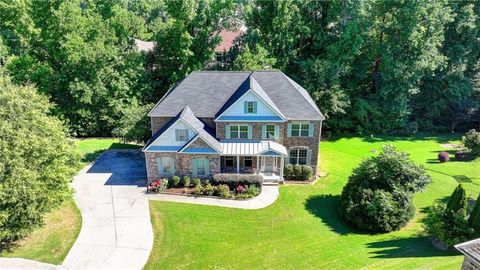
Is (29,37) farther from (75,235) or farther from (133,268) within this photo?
(133,268)

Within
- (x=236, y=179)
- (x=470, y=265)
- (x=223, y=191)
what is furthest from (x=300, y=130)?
(x=470, y=265)

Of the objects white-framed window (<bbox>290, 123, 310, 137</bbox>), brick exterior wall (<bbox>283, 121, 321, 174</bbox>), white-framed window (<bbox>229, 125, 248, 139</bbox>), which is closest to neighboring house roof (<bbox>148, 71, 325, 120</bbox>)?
white-framed window (<bbox>290, 123, 310, 137</bbox>)

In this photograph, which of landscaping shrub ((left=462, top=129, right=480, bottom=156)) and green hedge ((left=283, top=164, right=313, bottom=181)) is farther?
landscaping shrub ((left=462, top=129, right=480, bottom=156))

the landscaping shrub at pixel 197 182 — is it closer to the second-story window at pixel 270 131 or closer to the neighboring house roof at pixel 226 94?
the neighboring house roof at pixel 226 94

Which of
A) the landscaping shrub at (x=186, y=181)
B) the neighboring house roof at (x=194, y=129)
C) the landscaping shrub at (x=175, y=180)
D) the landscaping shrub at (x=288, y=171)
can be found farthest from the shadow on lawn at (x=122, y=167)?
the landscaping shrub at (x=288, y=171)

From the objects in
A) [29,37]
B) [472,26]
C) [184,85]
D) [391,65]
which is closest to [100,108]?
[29,37]

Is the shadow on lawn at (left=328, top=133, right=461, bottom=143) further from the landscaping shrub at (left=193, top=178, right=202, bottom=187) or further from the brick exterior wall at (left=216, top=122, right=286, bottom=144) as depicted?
the landscaping shrub at (left=193, top=178, right=202, bottom=187)
